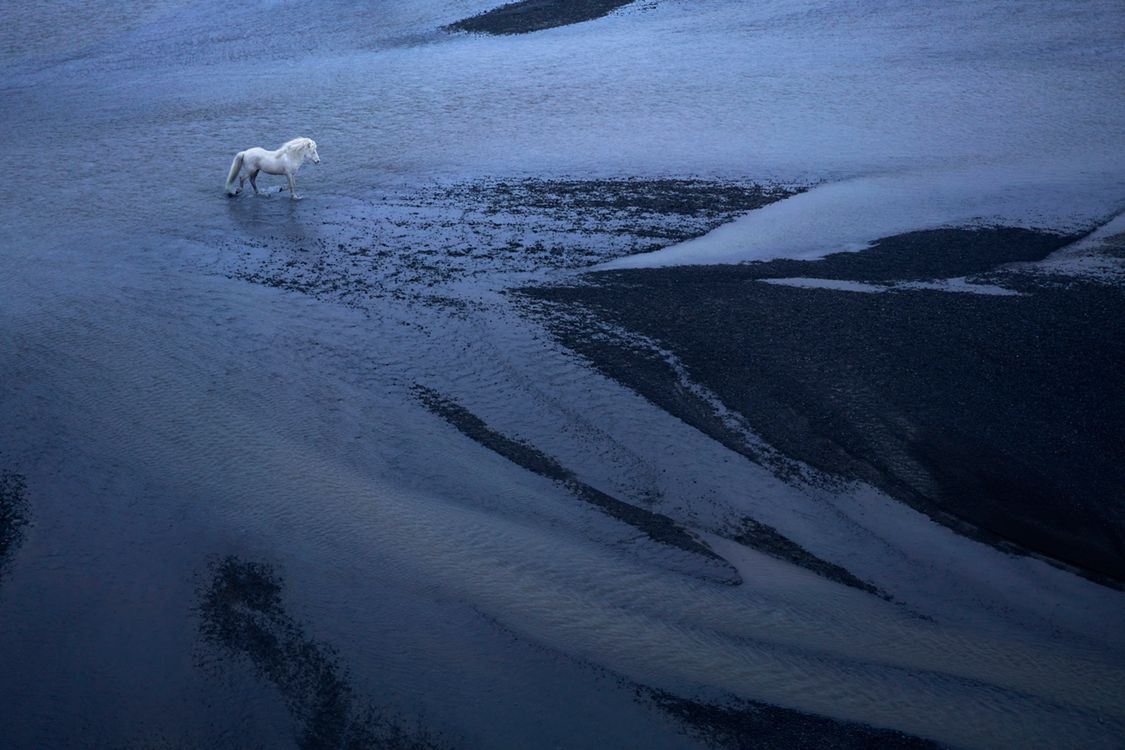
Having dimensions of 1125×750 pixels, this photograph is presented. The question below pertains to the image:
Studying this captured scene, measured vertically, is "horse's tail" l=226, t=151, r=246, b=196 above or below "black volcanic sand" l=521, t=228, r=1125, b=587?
above

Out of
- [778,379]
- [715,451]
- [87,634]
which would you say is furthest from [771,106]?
[87,634]

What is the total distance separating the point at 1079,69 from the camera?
64.9 feet

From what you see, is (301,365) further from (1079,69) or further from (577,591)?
(1079,69)

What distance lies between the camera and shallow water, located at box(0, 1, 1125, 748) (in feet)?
20.0

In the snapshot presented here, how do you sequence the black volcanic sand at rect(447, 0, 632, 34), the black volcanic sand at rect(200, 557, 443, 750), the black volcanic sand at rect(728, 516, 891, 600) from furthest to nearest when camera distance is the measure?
the black volcanic sand at rect(447, 0, 632, 34) < the black volcanic sand at rect(728, 516, 891, 600) < the black volcanic sand at rect(200, 557, 443, 750)

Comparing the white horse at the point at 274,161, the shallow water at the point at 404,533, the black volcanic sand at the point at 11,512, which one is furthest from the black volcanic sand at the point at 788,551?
the white horse at the point at 274,161

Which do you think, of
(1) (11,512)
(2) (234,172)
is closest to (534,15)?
(2) (234,172)

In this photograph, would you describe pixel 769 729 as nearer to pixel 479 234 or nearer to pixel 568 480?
pixel 568 480

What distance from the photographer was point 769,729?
228 inches

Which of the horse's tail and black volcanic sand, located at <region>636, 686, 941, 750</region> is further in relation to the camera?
the horse's tail

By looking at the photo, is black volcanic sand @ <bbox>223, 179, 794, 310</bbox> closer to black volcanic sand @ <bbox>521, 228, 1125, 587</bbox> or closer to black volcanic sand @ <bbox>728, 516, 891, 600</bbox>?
black volcanic sand @ <bbox>521, 228, 1125, 587</bbox>

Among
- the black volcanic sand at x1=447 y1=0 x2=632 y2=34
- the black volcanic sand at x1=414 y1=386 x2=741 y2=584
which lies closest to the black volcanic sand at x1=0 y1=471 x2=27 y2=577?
the black volcanic sand at x1=414 y1=386 x2=741 y2=584

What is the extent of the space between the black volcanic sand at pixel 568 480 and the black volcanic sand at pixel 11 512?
3.70 metres

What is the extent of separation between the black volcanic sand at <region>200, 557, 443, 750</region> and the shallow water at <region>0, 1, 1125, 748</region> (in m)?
0.12
